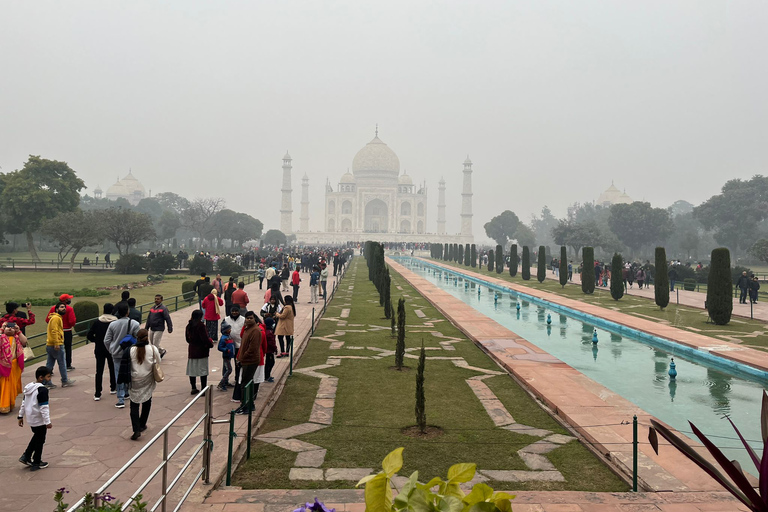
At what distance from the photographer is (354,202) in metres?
88.5

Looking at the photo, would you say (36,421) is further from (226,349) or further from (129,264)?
(129,264)

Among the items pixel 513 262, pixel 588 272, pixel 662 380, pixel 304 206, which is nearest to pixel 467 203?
pixel 304 206

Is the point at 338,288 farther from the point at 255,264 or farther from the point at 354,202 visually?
the point at 354,202

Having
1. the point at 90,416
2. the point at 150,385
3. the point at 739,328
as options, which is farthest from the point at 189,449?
the point at 739,328

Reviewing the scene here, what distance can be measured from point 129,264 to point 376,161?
217 ft

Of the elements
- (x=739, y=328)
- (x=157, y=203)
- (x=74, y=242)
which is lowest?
(x=739, y=328)

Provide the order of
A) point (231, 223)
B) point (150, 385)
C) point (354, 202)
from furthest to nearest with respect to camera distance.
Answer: point (354, 202) < point (231, 223) < point (150, 385)

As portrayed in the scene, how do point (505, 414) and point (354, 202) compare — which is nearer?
point (505, 414)

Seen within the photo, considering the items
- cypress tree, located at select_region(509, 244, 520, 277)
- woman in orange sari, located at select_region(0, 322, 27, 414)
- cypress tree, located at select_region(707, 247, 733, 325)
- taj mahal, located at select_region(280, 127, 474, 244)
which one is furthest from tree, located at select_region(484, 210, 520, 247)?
woman in orange sari, located at select_region(0, 322, 27, 414)

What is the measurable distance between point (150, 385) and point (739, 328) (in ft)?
41.9

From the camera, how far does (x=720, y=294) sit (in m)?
13.8

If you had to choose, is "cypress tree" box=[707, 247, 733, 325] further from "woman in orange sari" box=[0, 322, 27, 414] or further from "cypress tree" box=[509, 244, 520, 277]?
"cypress tree" box=[509, 244, 520, 277]

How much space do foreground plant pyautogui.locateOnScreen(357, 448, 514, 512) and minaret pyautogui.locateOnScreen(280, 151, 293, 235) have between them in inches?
3370

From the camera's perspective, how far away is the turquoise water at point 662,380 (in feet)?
21.3
